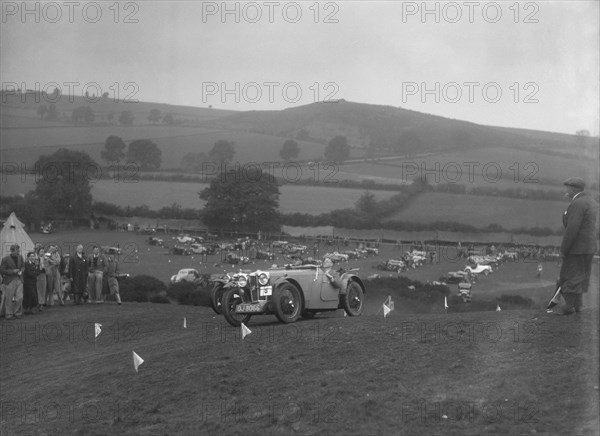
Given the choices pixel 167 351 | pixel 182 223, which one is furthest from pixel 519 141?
pixel 167 351

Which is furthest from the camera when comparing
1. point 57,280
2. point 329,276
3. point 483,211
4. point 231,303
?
point 57,280

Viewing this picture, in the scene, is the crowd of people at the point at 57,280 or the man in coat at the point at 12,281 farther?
the crowd of people at the point at 57,280

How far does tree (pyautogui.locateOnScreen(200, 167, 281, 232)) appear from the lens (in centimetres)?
2633

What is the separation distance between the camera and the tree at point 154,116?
2906 centimetres

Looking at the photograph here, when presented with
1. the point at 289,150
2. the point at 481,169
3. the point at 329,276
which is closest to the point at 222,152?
the point at 289,150

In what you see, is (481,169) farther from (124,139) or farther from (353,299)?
(124,139)

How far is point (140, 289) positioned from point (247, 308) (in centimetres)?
1225

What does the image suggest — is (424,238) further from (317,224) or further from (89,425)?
(89,425)

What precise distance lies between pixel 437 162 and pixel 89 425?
14.7 metres

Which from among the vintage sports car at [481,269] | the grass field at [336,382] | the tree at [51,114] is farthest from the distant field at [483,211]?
the tree at [51,114]

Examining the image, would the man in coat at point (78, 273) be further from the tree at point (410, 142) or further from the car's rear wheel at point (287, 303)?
the car's rear wheel at point (287, 303)

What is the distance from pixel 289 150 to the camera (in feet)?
87.6

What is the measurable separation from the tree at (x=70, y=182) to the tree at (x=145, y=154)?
1324mm

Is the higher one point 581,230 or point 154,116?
point 154,116
